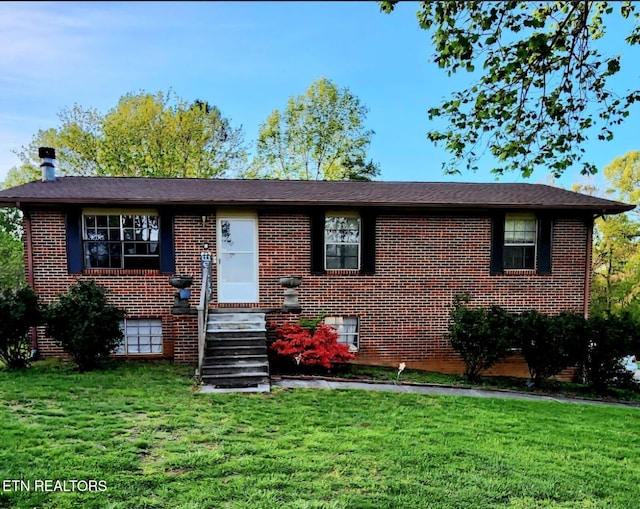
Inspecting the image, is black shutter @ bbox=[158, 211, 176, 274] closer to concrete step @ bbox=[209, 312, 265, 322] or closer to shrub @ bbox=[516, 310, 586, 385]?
concrete step @ bbox=[209, 312, 265, 322]

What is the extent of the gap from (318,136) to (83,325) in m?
19.0

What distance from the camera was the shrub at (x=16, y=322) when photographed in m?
7.31

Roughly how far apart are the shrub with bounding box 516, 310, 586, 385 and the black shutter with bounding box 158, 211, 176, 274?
761 centimetres

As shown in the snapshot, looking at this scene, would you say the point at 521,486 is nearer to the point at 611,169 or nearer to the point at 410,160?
the point at 410,160

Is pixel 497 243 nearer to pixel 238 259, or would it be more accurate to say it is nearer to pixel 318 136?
pixel 238 259

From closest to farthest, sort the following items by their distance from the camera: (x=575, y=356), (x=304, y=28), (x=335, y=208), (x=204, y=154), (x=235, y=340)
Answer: (x=304, y=28), (x=235, y=340), (x=575, y=356), (x=335, y=208), (x=204, y=154)

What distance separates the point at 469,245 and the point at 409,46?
5.44m

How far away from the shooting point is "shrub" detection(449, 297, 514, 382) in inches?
320

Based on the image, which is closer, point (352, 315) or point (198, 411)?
point (198, 411)

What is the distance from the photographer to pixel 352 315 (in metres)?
9.21

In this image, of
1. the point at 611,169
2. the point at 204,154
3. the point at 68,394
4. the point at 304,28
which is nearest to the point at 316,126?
the point at 204,154

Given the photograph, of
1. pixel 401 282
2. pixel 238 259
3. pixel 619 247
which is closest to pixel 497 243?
pixel 401 282

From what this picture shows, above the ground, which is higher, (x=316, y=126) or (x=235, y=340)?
(x=316, y=126)

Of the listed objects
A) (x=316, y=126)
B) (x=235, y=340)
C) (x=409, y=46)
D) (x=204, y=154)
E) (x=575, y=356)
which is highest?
(x=316, y=126)
